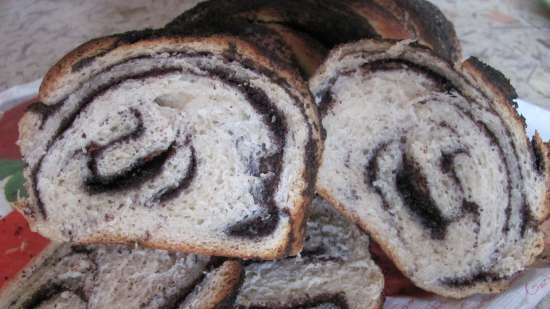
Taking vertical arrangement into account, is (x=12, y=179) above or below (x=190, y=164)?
below

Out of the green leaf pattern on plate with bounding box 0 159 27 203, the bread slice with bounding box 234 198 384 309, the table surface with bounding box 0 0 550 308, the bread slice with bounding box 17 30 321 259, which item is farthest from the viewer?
the table surface with bounding box 0 0 550 308

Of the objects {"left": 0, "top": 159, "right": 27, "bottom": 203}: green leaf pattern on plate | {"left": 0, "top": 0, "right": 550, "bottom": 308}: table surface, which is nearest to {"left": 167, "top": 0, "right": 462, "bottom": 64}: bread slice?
{"left": 0, "top": 159, "right": 27, "bottom": 203}: green leaf pattern on plate

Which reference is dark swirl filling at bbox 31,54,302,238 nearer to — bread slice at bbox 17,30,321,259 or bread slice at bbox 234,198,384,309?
bread slice at bbox 17,30,321,259

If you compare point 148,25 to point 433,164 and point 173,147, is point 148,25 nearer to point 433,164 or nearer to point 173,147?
point 173,147

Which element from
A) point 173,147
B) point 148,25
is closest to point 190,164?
point 173,147

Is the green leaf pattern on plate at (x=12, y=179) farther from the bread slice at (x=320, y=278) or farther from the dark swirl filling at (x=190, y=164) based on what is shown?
the bread slice at (x=320, y=278)
